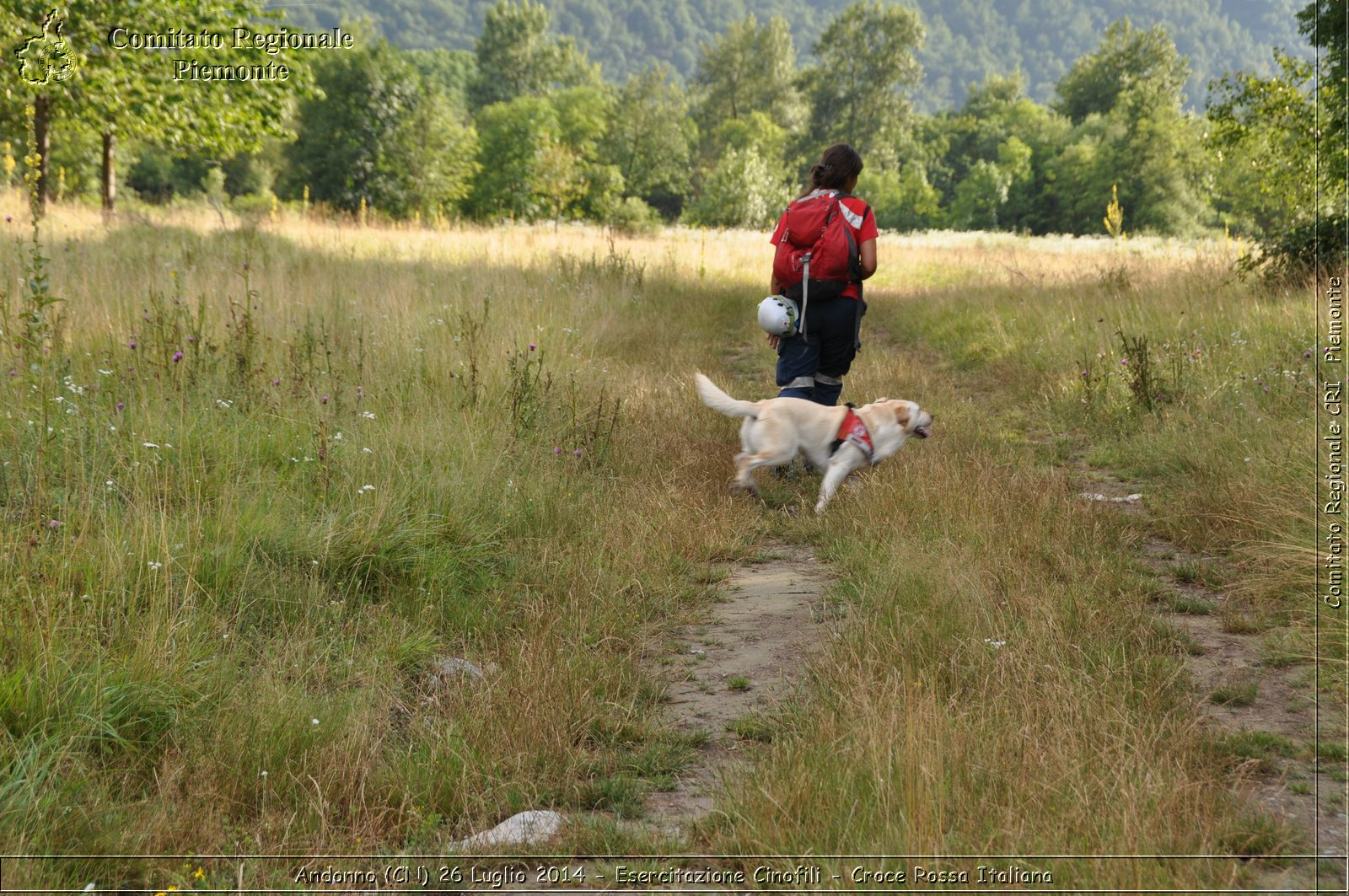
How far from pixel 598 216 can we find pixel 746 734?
4928 cm

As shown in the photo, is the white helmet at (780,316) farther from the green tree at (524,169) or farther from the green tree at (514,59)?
the green tree at (514,59)

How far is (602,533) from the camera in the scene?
15.3 feet

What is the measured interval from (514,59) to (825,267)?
79.7 m

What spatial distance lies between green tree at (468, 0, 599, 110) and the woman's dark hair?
7732 cm

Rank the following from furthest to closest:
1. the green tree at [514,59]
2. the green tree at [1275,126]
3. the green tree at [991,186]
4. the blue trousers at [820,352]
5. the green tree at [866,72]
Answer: the green tree at [514,59]
the green tree at [991,186]
the green tree at [866,72]
the green tree at [1275,126]
the blue trousers at [820,352]

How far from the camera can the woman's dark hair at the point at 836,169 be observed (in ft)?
19.3

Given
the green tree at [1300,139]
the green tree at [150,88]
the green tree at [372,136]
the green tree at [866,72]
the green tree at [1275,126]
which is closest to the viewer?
the green tree at [1300,139]

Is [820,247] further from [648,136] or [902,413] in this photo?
[648,136]

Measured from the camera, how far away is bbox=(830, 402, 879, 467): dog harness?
5590 millimetres

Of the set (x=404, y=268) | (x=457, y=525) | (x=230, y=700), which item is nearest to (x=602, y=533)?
(x=457, y=525)

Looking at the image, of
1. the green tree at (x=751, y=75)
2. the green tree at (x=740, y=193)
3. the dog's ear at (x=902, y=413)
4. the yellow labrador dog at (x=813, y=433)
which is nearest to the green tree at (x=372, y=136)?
the green tree at (x=740, y=193)

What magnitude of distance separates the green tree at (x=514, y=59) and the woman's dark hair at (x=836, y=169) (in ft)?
254

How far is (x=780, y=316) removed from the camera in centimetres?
594

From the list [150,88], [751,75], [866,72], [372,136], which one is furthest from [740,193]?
[150,88]
